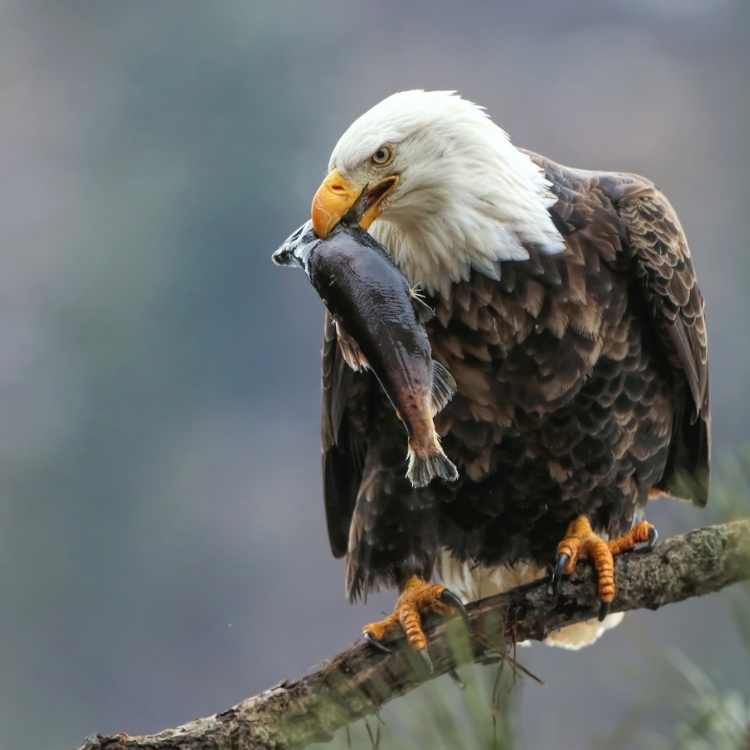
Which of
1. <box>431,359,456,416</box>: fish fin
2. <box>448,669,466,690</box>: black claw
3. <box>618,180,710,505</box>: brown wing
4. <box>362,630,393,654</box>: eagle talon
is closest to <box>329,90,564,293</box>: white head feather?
<box>618,180,710,505</box>: brown wing

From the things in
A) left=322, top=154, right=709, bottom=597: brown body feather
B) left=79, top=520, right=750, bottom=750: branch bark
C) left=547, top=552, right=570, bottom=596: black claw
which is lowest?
left=79, top=520, right=750, bottom=750: branch bark

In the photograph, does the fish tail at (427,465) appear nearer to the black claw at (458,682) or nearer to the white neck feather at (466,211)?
the white neck feather at (466,211)

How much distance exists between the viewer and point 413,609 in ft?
9.96

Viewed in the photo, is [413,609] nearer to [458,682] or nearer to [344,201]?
[344,201]

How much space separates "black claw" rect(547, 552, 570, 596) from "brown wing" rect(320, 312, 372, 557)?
2.08 ft

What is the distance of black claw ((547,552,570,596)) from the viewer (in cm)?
288

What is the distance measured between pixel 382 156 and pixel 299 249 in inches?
13.7

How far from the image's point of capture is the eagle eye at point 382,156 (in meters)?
2.75

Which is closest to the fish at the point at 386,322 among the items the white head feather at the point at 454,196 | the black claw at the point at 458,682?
the white head feather at the point at 454,196

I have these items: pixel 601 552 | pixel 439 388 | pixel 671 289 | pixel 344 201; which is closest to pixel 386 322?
pixel 439 388

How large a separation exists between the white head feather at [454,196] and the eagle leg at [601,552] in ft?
2.18

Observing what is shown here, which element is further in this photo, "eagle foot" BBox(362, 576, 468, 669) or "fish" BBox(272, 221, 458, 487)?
"eagle foot" BBox(362, 576, 468, 669)

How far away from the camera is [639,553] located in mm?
2855

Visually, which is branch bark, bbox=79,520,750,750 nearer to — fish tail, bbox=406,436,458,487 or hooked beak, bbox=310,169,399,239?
fish tail, bbox=406,436,458,487
